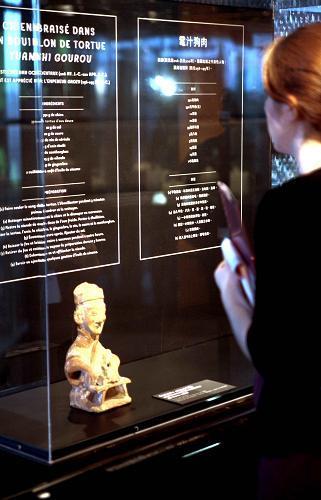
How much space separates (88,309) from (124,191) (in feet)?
Result: 1.54

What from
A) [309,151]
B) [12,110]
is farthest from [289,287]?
[12,110]

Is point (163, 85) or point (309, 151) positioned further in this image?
point (163, 85)

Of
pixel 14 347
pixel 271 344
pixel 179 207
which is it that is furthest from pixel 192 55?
pixel 271 344

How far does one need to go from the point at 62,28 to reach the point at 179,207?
2.49 ft

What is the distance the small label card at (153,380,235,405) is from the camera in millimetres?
2834

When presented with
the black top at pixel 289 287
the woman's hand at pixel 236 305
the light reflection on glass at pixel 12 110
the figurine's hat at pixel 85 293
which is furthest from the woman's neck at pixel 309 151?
the light reflection on glass at pixel 12 110

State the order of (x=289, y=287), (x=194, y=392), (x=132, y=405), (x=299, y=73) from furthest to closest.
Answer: (x=194, y=392) < (x=132, y=405) < (x=299, y=73) < (x=289, y=287)

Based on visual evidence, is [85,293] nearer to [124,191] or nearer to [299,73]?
[124,191]

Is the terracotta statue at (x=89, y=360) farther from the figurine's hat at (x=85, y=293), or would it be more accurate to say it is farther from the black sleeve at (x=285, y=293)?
the black sleeve at (x=285, y=293)

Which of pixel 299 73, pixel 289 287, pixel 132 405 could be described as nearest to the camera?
pixel 289 287

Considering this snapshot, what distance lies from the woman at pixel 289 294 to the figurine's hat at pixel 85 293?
3.02ft

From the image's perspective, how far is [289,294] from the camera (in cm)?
158

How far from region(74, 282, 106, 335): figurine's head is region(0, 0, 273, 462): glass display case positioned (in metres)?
0.08

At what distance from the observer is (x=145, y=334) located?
309 centimetres
